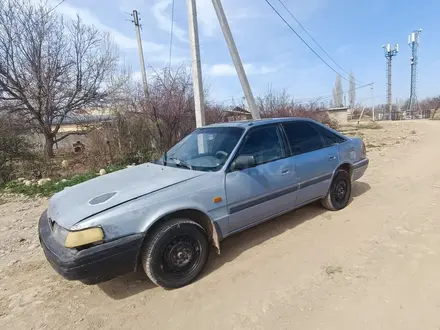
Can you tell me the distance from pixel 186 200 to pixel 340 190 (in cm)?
299

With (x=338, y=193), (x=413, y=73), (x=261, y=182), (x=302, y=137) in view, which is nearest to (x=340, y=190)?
(x=338, y=193)

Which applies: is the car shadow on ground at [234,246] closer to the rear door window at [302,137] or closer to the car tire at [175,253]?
the car tire at [175,253]

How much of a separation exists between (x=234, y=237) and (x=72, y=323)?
7.08 feet

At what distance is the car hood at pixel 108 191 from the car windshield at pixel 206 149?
188mm

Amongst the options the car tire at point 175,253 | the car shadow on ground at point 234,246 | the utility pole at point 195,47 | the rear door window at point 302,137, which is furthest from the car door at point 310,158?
the utility pole at point 195,47

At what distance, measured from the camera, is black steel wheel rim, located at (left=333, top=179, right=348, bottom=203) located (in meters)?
4.56

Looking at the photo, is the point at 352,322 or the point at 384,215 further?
the point at 384,215

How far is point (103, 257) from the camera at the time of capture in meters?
2.38

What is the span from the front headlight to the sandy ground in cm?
74

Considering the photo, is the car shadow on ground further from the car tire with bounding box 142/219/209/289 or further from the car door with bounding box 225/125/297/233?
the car door with bounding box 225/125/297/233

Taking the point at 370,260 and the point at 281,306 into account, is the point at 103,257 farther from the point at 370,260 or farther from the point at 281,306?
the point at 370,260

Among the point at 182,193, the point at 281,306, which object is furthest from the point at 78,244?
the point at 281,306

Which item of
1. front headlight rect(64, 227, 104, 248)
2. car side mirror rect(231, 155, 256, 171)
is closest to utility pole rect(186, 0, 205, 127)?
car side mirror rect(231, 155, 256, 171)

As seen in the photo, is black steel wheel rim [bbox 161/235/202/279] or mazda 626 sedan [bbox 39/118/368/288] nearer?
mazda 626 sedan [bbox 39/118/368/288]
